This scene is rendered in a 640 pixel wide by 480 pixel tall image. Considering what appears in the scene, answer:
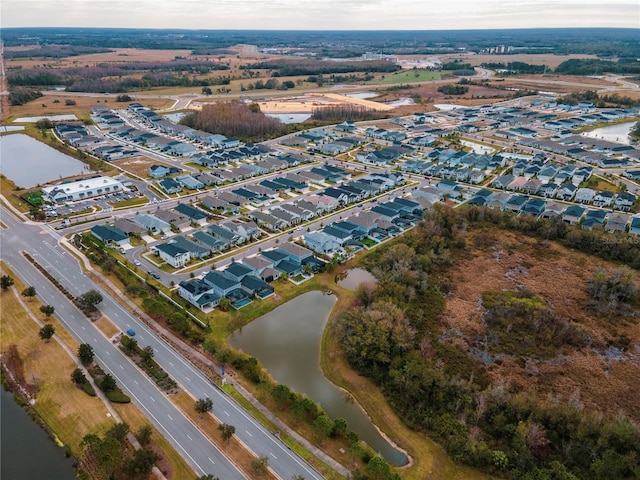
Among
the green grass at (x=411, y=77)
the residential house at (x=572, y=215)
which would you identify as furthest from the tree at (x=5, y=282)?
the green grass at (x=411, y=77)

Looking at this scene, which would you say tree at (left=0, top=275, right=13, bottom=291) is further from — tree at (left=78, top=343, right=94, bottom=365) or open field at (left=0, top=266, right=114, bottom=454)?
tree at (left=78, top=343, right=94, bottom=365)

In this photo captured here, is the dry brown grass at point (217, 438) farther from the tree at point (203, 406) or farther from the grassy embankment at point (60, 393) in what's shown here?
the grassy embankment at point (60, 393)

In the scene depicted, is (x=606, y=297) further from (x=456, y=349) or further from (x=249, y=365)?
(x=249, y=365)

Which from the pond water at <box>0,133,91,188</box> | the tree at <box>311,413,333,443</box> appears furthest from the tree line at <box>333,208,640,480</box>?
the pond water at <box>0,133,91,188</box>

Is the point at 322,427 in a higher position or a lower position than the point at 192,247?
lower

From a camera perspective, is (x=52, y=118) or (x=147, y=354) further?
(x=52, y=118)

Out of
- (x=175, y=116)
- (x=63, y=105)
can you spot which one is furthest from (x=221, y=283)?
(x=63, y=105)

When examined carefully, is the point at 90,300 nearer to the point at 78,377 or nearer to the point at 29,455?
the point at 78,377
